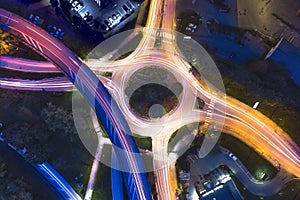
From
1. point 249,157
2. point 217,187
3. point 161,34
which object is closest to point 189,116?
point 249,157

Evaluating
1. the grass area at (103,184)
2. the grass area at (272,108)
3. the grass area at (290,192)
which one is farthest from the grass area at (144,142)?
the grass area at (290,192)

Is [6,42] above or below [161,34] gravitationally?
below

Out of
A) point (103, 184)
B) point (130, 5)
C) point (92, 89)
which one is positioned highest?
point (130, 5)

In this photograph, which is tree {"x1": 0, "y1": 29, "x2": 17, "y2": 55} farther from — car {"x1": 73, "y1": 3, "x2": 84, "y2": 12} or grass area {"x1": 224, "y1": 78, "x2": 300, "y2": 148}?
grass area {"x1": 224, "y1": 78, "x2": 300, "y2": 148}

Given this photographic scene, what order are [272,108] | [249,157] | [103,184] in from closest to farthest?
[103,184]
[249,157]
[272,108]

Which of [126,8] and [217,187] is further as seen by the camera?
[126,8]

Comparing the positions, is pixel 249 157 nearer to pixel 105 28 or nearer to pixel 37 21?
pixel 105 28

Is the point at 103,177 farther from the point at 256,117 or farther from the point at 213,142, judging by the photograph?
the point at 256,117

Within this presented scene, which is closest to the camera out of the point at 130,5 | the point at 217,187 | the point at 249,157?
the point at 217,187

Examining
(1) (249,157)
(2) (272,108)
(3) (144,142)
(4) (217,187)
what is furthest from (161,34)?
(4) (217,187)
